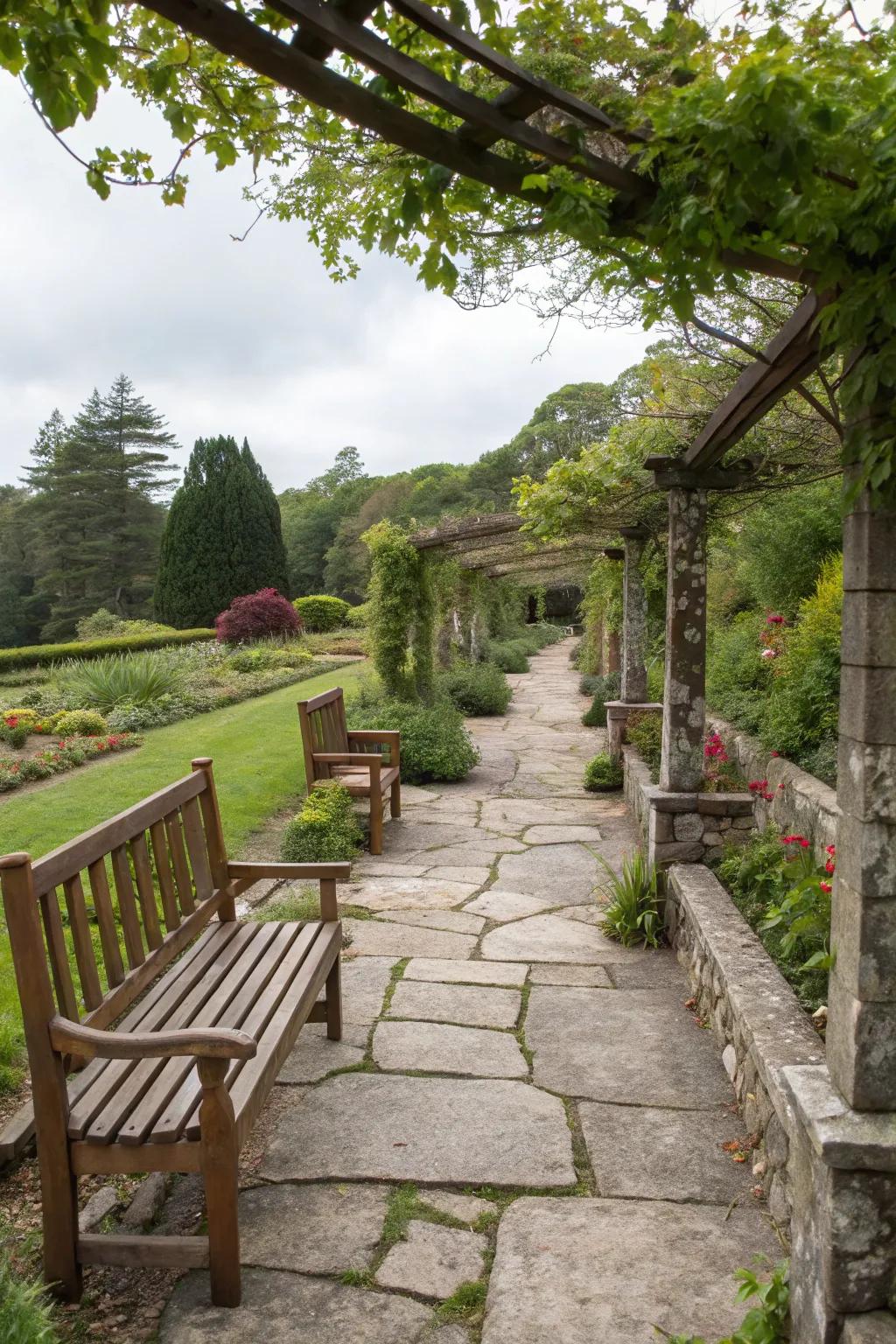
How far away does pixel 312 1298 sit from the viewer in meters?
2.30

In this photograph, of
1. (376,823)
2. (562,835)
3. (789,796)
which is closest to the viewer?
(789,796)

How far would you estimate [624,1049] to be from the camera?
3.70 metres

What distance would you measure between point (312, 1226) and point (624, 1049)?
158cm

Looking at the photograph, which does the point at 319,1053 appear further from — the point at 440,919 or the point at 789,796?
the point at 789,796

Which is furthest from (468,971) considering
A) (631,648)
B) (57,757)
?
(57,757)

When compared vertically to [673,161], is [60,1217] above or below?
below

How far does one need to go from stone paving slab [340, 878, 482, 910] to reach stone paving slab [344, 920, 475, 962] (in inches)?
13.0

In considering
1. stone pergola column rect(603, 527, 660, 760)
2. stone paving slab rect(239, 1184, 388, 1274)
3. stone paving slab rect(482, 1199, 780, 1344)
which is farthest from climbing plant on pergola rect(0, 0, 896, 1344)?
stone pergola column rect(603, 527, 660, 760)

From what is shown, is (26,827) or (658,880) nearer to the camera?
(658,880)

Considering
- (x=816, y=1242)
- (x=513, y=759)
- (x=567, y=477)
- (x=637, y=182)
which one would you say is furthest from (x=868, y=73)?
(x=513, y=759)

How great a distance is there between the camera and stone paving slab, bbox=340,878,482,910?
5.55 metres

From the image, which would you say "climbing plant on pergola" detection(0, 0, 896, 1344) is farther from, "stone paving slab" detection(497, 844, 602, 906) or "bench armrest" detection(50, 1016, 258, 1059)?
"stone paving slab" detection(497, 844, 602, 906)

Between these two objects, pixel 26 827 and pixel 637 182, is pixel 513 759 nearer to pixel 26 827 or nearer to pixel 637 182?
pixel 26 827

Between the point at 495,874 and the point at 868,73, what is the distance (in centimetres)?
517
